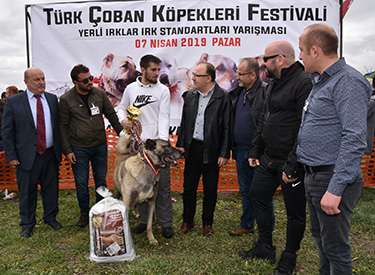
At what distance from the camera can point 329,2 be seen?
232 inches

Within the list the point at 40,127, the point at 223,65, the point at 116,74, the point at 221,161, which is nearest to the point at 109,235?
the point at 221,161

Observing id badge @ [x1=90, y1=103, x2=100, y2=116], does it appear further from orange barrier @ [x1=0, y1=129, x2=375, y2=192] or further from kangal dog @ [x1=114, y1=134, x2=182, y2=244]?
orange barrier @ [x1=0, y1=129, x2=375, y2=192]

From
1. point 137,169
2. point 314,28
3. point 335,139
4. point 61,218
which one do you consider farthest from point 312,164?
point 61,218

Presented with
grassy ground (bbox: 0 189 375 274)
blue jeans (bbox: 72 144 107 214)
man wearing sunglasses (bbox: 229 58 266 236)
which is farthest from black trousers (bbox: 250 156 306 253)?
blue jeans (bbox: 72 144 107 214)

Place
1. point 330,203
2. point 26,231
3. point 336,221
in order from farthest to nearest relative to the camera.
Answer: point 26,231, point 336,221, point 330,203

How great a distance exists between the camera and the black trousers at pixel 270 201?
306 cm

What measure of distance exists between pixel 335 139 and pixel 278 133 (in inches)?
37.1

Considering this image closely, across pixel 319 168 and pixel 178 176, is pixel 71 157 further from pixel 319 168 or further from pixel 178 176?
pixel 319 168

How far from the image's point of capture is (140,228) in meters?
4.45

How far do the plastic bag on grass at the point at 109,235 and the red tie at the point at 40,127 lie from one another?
1.20 metres

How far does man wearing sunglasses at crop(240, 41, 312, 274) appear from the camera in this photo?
3.00 meters

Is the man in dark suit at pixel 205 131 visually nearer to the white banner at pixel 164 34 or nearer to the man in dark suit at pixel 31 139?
the man in dark suit at pixel 31 139

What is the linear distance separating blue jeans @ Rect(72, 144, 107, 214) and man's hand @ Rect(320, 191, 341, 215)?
10.2 ft

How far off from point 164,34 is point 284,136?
143 inches
